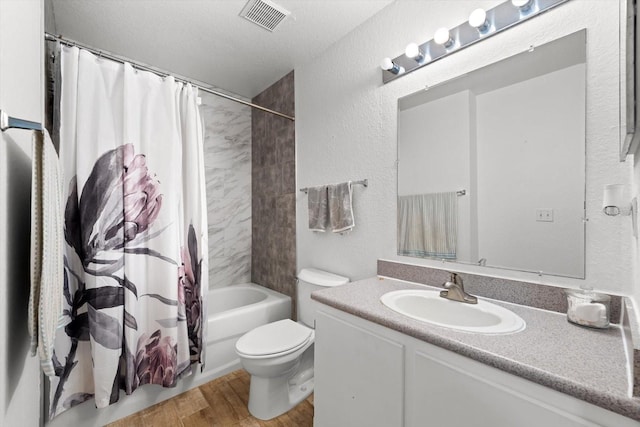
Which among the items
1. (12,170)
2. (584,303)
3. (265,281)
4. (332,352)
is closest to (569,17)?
(584,303)

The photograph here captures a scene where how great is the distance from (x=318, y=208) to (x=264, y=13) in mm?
1339

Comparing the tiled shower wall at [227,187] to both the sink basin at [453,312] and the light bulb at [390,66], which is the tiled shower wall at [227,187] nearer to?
the light bulb at [390,66]

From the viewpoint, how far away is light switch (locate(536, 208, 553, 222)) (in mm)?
1068

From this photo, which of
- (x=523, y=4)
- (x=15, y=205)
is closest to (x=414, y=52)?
(x=523, y=4)

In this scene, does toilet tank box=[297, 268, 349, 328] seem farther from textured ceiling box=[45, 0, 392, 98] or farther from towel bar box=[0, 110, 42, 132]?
textured ceiling box=[45, 0, 392, 98]

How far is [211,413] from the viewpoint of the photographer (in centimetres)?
159

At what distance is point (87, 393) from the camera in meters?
1.41

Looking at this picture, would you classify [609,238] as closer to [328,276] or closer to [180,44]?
[328,276]

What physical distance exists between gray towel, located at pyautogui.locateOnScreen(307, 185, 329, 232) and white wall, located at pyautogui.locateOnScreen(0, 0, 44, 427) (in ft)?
4.88

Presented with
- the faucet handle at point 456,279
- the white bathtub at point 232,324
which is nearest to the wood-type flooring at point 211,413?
the white bathtub at point 232,324

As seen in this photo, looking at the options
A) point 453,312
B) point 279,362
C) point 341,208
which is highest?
point 341,208

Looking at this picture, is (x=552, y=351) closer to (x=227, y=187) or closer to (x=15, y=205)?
(x=15, y=205)

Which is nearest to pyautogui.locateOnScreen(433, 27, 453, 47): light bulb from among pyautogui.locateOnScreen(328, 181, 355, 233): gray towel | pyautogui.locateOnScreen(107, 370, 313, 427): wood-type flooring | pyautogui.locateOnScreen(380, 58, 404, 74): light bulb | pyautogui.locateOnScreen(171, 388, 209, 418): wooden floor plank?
pyautogui.locateOnScreen(380, 58, 404, 74): light bulb

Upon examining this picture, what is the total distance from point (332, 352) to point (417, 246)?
2.41ft
